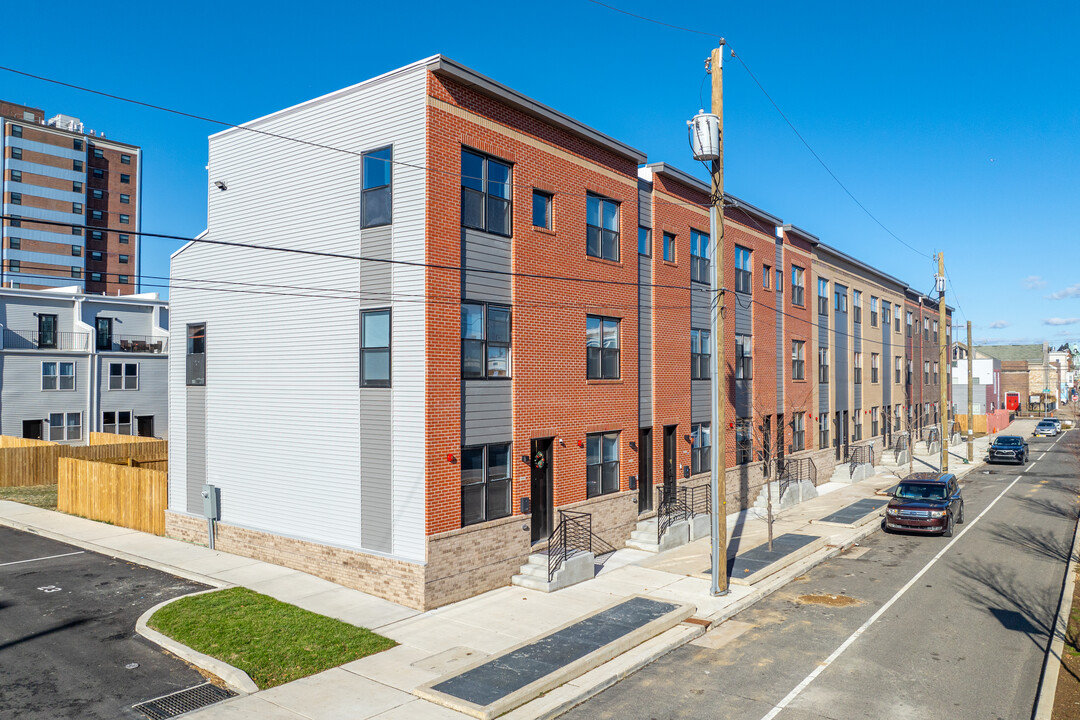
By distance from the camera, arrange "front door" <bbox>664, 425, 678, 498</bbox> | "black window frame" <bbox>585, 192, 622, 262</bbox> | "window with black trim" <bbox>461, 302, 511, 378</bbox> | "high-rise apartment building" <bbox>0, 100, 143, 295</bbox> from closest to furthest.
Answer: "window with black trim" <bbox>461, 302, 511, 378</bbox> < "black window frame" <bbox>585, 192, 622, 262</bbox> < "front door" <bbox>664, 425, 678, 498</bbox> < "high-rise apartment building" <bbox>0, 100, 143, 295</bbox>

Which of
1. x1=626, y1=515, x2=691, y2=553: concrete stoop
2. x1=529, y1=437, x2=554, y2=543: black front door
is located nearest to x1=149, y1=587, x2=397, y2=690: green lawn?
x1=529, y1=437, x2=554, y2=543: black front door

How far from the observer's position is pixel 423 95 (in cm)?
1548

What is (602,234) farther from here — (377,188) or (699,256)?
(377,188)

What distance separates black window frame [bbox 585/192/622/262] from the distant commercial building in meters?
36.1

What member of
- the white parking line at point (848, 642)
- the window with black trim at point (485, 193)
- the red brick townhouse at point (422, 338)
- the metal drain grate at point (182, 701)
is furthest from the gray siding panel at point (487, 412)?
the white parking line at point (848, 642)

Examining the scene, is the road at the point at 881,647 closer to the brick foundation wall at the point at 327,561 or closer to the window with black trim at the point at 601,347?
the brick foundation wall at the point at 327,561

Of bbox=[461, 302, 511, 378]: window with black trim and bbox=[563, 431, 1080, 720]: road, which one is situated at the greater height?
bbox=[461, 302, 511, 378]: window with black trim

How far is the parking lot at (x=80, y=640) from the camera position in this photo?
34.8ft

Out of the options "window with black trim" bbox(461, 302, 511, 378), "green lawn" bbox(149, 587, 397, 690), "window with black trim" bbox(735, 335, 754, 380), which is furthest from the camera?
"window with black trim" bbox(735, 335, 754, 380)

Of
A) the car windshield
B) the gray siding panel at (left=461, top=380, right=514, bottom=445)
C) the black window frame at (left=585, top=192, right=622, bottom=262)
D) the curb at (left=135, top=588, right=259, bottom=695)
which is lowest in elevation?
the curb at (left=135, top=588, right=259, bottom=695)

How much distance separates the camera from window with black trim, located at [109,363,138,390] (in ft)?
149

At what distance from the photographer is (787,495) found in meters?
28.9

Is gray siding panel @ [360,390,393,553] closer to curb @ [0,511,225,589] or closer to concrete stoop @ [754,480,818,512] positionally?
curb @ [0,511,225,589]

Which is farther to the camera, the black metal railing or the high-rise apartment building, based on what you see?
the high-rise apartment building
